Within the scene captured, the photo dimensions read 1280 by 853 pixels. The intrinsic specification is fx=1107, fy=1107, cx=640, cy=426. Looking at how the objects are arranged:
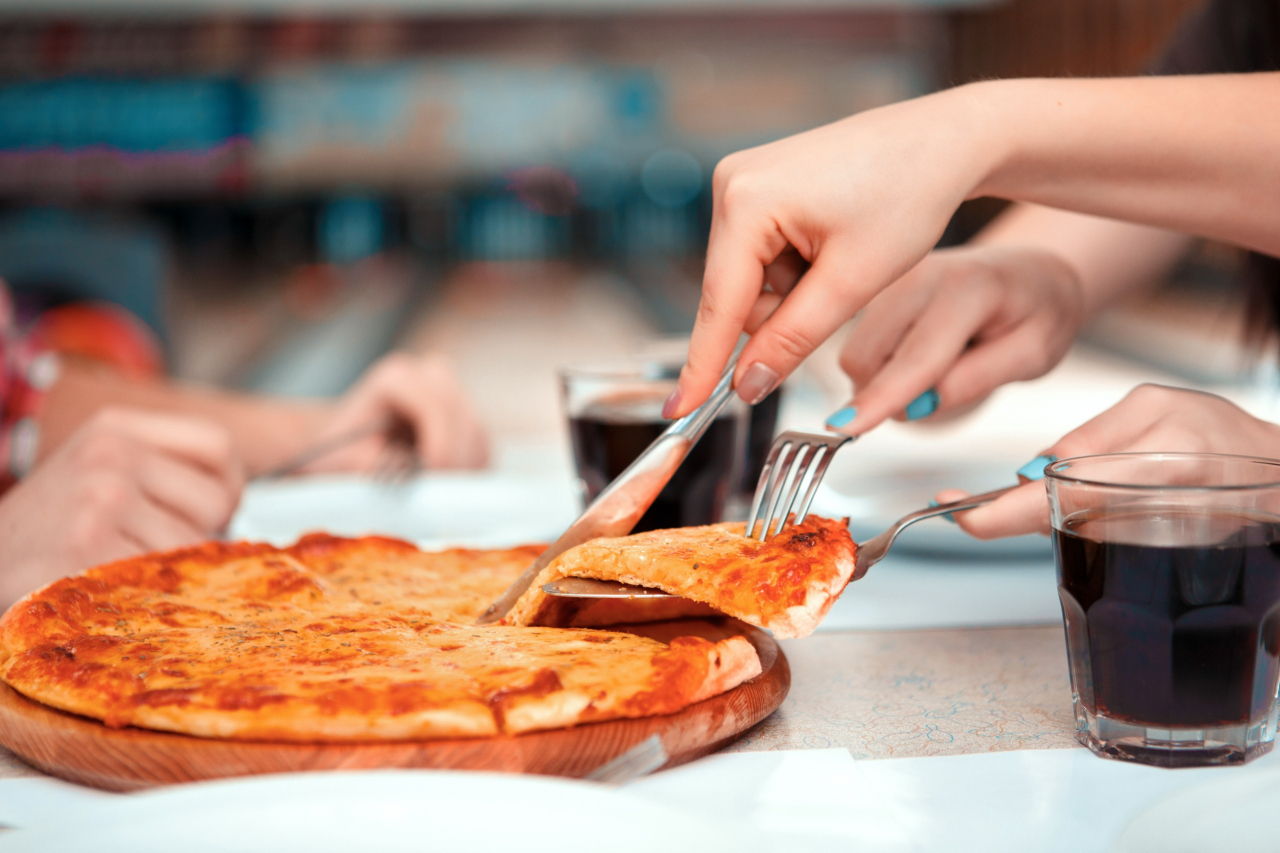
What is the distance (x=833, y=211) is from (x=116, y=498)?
1.49 feet

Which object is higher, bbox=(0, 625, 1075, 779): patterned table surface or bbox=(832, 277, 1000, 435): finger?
bbox=(832, 277, 1000, 435): finger

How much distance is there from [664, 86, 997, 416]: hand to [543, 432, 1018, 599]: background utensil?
0.04 meters

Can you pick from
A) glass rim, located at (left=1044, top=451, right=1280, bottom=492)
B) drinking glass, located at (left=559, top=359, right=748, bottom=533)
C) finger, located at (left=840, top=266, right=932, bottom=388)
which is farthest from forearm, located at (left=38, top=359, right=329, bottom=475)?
glass rim, located at (left=1044, top=451, right=1280, bottom=492)

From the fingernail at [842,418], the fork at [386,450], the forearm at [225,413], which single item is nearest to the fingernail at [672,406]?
the fingernail at [842,418]

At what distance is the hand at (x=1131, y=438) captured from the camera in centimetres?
50

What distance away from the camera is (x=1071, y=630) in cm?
44

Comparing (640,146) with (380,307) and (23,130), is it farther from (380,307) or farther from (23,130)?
(23,130)

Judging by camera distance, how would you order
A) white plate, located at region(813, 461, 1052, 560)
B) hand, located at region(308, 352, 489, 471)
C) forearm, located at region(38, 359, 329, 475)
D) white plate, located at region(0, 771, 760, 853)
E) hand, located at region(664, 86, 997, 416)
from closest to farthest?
white plate, located at region(0, 771, 760, 853)
hand, located at region(664, 86, 997, 416)
white plate, located at region(813, 461, 1052, 560)
hand, located at region(308, 352, 489, 471)
forearm, located at region(38, 359, 329, 475)

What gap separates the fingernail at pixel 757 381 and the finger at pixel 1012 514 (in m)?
0.11

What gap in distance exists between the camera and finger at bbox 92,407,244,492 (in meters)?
0.73

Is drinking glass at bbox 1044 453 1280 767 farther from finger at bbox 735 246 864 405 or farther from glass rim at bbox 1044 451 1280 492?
finger at bbox 735 246 864 405

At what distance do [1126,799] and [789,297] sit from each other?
26 cm

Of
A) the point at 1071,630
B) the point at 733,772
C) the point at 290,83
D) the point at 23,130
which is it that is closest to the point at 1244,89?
the point at 1071,630

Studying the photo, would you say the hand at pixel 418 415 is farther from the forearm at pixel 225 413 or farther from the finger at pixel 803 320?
the finger at pixel 803 320
